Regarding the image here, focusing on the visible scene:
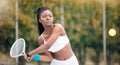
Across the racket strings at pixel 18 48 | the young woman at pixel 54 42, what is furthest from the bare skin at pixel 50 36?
the racket strings at pixel 18 48

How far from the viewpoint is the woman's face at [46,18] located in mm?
3135

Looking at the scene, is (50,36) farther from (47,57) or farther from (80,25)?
(80,25)

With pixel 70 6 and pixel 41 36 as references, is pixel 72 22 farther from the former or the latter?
pixel 41 36

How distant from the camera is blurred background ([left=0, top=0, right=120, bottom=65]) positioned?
26.0ft

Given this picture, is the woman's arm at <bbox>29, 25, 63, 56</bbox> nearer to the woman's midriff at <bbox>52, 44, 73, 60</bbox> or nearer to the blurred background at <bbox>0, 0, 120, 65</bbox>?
the woman's midriff at <bbox>52, 44, 73, 60</bbox>

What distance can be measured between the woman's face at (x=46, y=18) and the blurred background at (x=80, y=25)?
4.71 metres

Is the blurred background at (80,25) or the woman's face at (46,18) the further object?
the blurred background at (80,25)

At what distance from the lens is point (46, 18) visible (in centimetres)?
314

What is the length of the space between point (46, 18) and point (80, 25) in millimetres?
5742

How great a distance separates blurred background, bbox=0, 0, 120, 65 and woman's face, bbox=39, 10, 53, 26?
4708 millimetres

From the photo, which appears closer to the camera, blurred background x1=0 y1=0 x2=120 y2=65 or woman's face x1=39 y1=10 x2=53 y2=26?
woman's face x1=39 y1=10 x2=53 y2=26

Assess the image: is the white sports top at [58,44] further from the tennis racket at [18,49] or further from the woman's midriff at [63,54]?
the tennis racket at [18,49]

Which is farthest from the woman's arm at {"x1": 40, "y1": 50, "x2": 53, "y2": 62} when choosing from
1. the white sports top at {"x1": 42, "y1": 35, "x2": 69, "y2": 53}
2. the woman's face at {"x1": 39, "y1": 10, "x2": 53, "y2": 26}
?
the woman's face at {"x1": 39, "y1": 10, "x2": 53, "y2": 26}

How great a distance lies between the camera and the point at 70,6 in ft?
28.7
